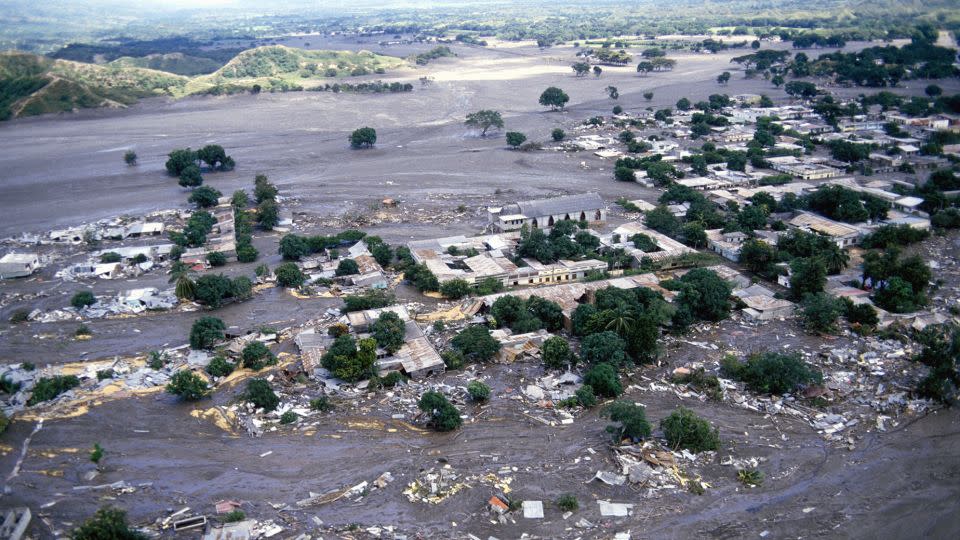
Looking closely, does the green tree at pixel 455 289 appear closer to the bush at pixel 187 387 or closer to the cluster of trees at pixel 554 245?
the cluster of trees at pixel 554 245

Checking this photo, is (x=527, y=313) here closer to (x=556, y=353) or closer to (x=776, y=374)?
(x=556, y=353)

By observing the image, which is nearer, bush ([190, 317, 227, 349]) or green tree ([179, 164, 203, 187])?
bush ([190, 317, 227, 349])

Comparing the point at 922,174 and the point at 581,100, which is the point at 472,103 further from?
the point at 922,174

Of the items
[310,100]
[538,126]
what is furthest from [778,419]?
[310,100]

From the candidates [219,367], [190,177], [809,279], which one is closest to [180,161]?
[190,177]

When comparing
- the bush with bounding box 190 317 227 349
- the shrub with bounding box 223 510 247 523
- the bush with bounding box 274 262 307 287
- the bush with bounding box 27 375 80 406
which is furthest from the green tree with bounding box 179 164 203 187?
the shrub with bounding box 223 510 247 523

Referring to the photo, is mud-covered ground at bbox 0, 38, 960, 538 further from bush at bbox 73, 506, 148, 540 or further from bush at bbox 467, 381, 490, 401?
bush at bbox 73, 506, 148, 540

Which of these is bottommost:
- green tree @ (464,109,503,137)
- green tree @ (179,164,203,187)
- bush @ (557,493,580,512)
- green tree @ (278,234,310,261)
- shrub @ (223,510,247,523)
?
bush @ (557,493,580,512)
